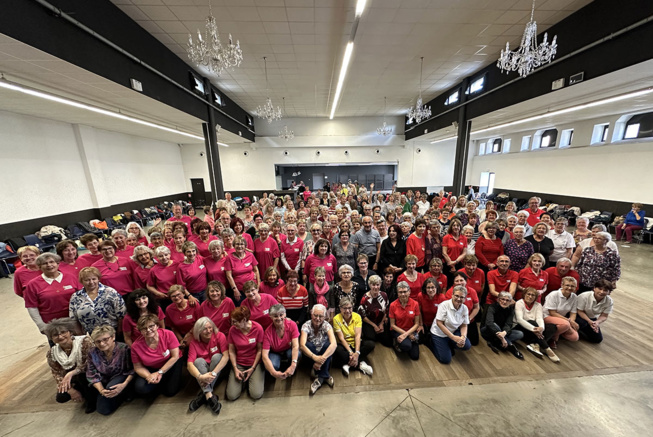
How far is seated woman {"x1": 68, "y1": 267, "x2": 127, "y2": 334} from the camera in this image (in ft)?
8.14

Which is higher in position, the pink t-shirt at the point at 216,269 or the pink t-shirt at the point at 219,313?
the pink t-shirt at the point at 216,269

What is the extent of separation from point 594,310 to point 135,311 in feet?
18.7

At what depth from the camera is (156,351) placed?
2.48m

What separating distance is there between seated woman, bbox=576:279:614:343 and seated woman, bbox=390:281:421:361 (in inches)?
86.8

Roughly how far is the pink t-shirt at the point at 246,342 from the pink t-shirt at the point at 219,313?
23 cm

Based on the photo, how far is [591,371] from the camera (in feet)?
8.98

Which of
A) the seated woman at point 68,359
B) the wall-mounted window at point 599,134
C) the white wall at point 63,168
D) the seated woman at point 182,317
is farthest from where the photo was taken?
the wall-mounted window at point 599,134

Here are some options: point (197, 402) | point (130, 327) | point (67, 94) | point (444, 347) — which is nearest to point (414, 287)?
point (444, 347)

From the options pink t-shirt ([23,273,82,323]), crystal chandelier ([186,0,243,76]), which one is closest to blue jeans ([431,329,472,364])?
pink t-shirt ([23,273,82,323])

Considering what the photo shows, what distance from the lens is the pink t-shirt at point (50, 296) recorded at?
8.21 ft

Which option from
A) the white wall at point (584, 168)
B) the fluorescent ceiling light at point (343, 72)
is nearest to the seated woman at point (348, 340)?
the fluorescent ceiling light at point (343, 72)

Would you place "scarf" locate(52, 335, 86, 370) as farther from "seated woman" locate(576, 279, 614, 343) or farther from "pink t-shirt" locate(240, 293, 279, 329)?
"seated woman" locate(576, 279, 614, 343)

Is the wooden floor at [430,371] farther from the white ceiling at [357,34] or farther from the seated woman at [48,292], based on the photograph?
the white ceiling at [357,34]

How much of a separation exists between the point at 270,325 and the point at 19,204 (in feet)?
29.0
